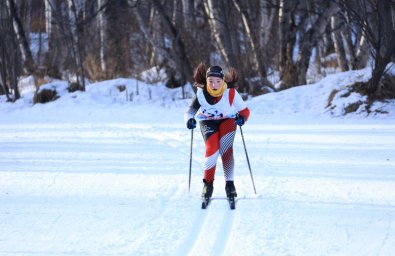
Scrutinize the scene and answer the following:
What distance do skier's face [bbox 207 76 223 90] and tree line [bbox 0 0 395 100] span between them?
6714mm

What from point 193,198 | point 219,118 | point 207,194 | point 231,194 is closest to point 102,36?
point 219,118

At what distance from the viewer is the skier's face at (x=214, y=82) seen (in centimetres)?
510

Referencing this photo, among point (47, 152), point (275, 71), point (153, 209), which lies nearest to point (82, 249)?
point (153, 209)

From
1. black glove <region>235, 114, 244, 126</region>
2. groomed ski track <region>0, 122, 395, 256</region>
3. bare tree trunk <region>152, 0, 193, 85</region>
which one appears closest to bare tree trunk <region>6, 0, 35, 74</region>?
bare tree trunk <region>152, 0, 193, 85</region>

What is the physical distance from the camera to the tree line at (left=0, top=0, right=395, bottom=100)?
46.3 ft

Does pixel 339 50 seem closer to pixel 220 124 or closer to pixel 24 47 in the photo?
pixel 24 47

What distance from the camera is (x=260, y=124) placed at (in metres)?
10.6

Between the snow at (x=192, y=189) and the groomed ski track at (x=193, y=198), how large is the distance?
0.04 feet

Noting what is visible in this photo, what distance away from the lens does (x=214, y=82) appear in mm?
5102

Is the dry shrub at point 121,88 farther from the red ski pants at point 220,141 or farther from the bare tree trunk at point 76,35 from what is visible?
the red ski pants at point 220,141

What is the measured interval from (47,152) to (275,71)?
35.2 feet

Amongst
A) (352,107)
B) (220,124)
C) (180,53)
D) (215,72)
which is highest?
(215,72)

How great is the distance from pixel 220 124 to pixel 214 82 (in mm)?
479

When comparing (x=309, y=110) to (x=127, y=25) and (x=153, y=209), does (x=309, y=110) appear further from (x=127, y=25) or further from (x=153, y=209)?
(x=127, y=25)
